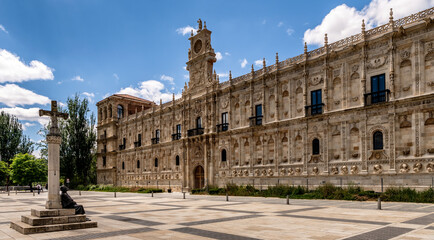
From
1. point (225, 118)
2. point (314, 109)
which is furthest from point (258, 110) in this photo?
point (314, 109)

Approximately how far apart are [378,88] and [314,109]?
593cm

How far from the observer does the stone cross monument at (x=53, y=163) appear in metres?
14.3

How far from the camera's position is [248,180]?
3744 centimetres

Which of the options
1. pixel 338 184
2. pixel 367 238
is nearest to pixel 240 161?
pixel 338 184

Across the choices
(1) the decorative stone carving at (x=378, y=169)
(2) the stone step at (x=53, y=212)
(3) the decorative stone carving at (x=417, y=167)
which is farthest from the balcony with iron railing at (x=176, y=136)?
(2) the stone step at (x=53, y=212)

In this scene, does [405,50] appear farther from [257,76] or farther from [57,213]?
[57,213]

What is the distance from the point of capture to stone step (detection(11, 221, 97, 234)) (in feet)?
41.5

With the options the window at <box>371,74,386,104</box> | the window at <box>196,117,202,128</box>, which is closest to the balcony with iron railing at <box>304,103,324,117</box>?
the window at <box>371,74,386,104</box>

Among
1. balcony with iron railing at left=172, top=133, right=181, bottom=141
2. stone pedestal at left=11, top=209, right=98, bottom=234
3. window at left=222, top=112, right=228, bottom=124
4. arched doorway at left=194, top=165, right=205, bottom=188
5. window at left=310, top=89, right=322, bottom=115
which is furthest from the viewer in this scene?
balcony with iron railing at left=172, top=133, right=181, bottom=141

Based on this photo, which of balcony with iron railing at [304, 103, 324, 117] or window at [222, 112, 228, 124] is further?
window at [222, 112, 228, 124]

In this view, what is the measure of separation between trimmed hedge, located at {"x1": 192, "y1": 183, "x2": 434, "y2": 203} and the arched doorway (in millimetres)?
6561

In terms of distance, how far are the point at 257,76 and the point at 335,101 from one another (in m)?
9.85

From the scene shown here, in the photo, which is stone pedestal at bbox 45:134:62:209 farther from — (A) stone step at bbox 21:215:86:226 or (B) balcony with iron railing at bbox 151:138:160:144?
(B) balcony with iron railing at bbox 151:138:160:144

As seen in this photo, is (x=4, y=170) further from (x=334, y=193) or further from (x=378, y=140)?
(x=378, y=140)
